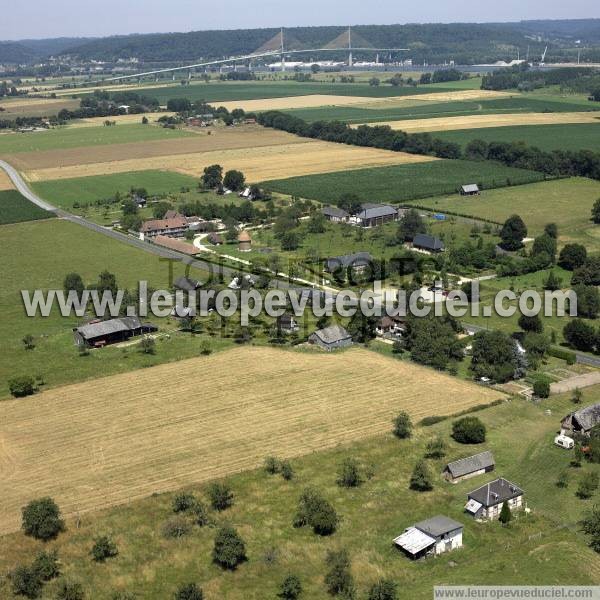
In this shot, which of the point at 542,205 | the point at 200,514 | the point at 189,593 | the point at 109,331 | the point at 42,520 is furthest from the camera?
the point at 542,205

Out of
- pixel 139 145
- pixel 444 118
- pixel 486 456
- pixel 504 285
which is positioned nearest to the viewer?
pixel 486 456

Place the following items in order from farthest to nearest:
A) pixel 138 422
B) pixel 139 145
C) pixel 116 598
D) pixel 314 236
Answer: pixel 139 145 < pixel 314 236 < pixel 138 422 < pixel 116 598

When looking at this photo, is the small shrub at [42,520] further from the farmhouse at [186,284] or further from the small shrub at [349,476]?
the farmhouse at [186,284]

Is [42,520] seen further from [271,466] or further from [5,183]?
[5,183]

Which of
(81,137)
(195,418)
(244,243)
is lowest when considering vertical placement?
(195,418)

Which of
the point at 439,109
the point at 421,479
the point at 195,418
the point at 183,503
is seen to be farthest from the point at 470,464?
the point at 439,109

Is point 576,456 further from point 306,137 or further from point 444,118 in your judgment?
point 444,118

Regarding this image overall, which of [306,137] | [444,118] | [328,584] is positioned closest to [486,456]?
[328,584]
